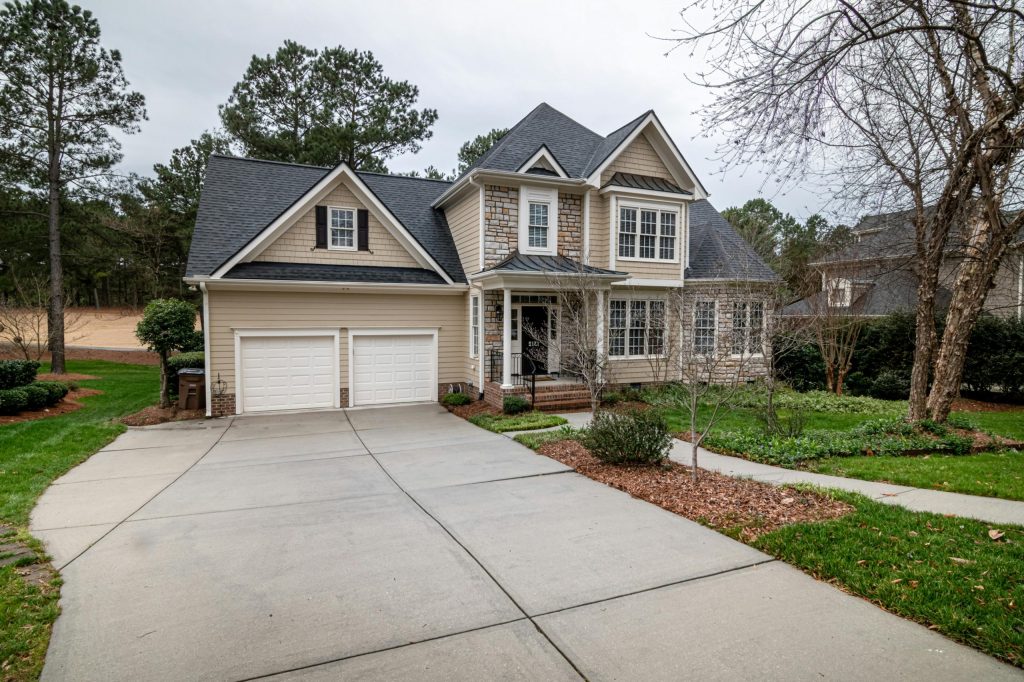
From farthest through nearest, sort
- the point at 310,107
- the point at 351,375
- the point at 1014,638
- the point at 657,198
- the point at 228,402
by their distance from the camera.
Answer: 1. the point at 310,107
2. the point at 657,198
3. the point at 351,375
4. the point at 228,402
5. the point at 1014,638

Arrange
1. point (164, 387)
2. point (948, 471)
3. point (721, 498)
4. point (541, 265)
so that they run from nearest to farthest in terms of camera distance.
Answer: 1. point (721, 498)
2. point (948, 471)
3. point (164, 387)
4. point (541, 265)

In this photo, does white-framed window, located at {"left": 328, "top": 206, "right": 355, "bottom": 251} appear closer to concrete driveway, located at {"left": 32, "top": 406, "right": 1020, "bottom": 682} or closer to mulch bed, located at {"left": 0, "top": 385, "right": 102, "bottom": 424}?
mulch bed, located at {"left": 0, "top": 385, "right": 102, "bottom": 424}

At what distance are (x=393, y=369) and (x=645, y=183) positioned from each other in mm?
8675

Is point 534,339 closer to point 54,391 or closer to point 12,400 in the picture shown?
point 54,391

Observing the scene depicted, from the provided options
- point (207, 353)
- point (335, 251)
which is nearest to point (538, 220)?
point (335, 251)

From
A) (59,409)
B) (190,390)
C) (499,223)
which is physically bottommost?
(59,409)

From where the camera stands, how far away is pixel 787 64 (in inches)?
195

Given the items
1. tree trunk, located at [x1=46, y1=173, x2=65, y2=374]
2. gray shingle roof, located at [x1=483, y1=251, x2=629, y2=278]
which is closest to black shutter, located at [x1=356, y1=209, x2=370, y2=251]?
gray shingle roof, located at [x1=483, y1=251, x2=629, y2=278]

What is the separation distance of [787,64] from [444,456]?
22.6 feet

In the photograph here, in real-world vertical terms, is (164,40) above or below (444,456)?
above

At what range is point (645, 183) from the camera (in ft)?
49.8

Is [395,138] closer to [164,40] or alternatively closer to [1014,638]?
[164,40]

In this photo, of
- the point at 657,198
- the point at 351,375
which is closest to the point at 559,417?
the point at 351,375

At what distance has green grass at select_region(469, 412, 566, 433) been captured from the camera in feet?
36.1
